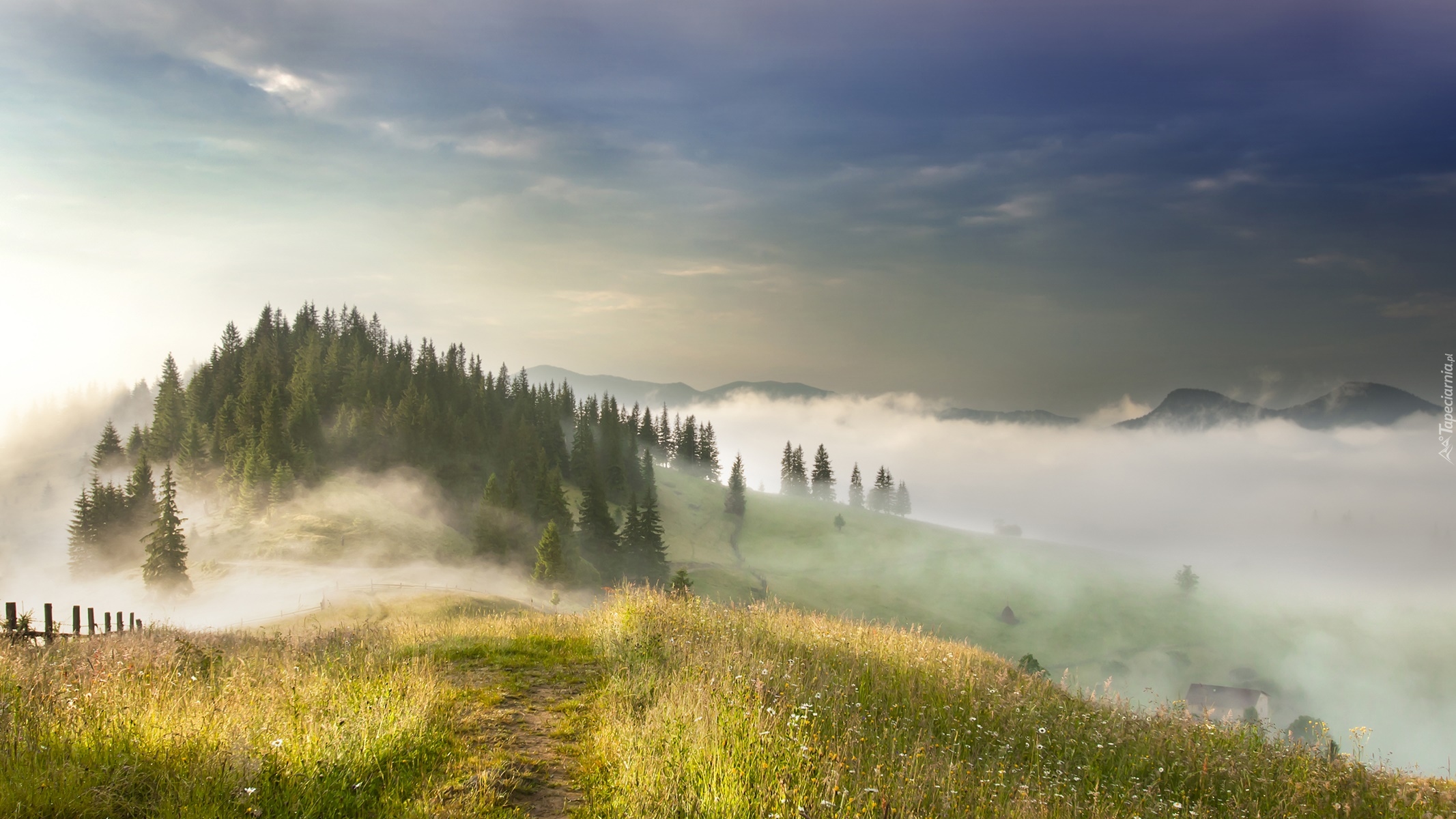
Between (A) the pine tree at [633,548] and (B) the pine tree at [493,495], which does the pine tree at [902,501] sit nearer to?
(A) the pine tree at [633,548]

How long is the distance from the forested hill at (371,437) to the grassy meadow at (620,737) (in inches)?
3035

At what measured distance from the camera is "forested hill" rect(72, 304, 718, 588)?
8319cm

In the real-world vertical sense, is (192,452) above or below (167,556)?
above

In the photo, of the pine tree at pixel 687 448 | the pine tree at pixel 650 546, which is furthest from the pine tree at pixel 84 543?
the pine tree at pixel 687 448

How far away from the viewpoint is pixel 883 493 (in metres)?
161

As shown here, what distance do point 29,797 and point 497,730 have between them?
13.1 feet

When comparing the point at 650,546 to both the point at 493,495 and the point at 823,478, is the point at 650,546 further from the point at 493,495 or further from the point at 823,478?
the point at 823,478

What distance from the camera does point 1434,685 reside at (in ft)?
346

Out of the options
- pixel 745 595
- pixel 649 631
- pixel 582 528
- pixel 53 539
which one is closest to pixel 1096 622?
pixel 745 595

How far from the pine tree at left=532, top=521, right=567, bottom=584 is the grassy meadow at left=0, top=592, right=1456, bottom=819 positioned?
60665 mm

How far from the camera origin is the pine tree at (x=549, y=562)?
71375mm

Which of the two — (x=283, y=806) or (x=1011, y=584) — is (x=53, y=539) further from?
(x=1011, y=584)

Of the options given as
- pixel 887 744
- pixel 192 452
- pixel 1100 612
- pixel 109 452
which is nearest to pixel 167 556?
pixel 192 452

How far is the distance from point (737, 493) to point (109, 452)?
338ft
